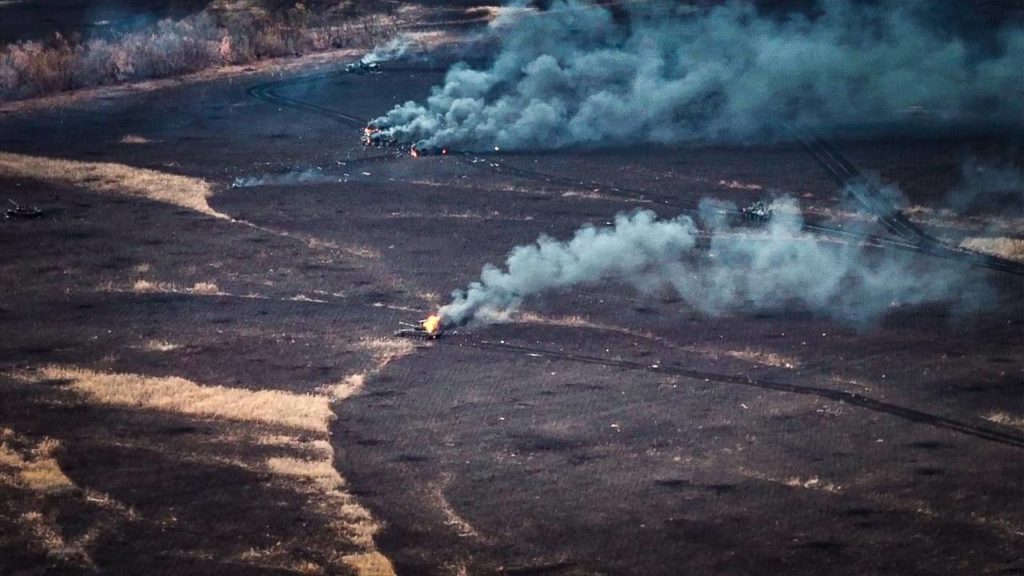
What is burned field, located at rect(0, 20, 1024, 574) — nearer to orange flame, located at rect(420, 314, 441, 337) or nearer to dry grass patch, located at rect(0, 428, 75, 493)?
dry grass patch, located at rect(0, 428, 75, 493)

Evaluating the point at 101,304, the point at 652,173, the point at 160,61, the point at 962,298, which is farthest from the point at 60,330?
the point at 160,61

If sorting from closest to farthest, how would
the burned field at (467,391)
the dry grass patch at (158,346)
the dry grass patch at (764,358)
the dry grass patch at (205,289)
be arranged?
the burned field at (467,391) → the dry grass patch at (764,358) → the dry grass patch at (158,346) → the dry grass patch at (205,289)

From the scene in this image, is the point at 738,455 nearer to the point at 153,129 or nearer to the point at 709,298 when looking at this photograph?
the point at 709,298

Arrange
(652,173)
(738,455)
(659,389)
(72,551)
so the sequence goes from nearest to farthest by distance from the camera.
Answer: (72,551), (738,455), (659,389), (652,173)

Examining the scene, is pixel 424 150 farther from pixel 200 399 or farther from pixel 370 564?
pixel 370 564

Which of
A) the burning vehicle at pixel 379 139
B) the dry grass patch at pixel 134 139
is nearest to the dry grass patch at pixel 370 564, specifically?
the burning vehicle at pixel 379 139

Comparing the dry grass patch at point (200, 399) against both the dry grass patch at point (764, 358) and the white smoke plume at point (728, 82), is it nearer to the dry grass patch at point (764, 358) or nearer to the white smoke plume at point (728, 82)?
the dry grass patch at point (764, 358)
